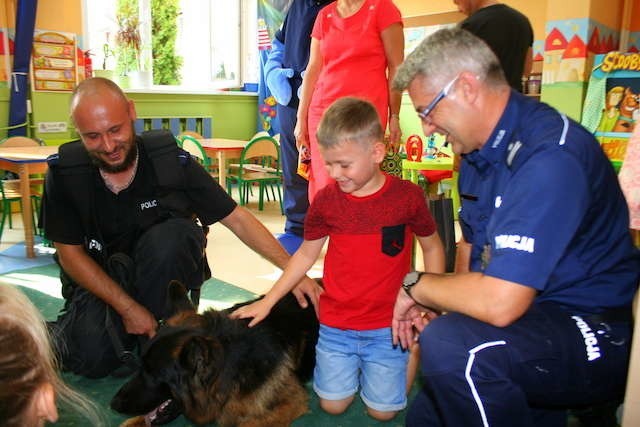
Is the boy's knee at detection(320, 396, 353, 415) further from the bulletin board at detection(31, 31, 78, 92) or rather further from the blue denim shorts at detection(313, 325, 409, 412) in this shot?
the bulletin board at detection(31, 31, 78, 92)

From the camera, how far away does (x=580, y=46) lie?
555 cm

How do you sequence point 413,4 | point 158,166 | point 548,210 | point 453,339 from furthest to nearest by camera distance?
point 413,4, point 158,166, point 453,339, point 548,210

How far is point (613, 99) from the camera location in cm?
519

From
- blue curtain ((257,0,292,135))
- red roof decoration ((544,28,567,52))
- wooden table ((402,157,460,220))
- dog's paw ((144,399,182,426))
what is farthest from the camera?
blue curtain ((257,0,292,135))

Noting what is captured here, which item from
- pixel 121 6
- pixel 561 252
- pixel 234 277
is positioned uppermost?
pixel 121 6

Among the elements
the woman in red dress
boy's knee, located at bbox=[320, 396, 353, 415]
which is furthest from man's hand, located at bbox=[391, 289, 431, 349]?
the woman in red dress

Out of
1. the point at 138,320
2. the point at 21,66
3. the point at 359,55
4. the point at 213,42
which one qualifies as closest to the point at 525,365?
the point at 138,320

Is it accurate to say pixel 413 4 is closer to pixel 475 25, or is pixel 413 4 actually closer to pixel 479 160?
pixel 475 25

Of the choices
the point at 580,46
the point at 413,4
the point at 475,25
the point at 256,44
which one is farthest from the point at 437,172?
the point at 256,44

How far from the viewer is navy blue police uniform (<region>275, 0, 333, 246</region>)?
386 cm

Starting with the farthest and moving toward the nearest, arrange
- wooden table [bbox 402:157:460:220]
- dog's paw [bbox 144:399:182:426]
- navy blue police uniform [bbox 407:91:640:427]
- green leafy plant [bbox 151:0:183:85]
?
green leafy plant [bbox 151:0:183:85], wooden table [bbox 402:157:460:220], dog's paw [bbox 144:399:182:426], navy blue police uniform [bbox 407:91:640:427]

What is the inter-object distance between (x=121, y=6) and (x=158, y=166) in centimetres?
569

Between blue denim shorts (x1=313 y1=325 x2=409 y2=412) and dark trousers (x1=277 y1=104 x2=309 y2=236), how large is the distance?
2160mm

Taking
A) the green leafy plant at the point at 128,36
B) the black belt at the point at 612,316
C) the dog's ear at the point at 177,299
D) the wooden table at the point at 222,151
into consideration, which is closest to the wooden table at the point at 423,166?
the wooden table at the point at 222,151
